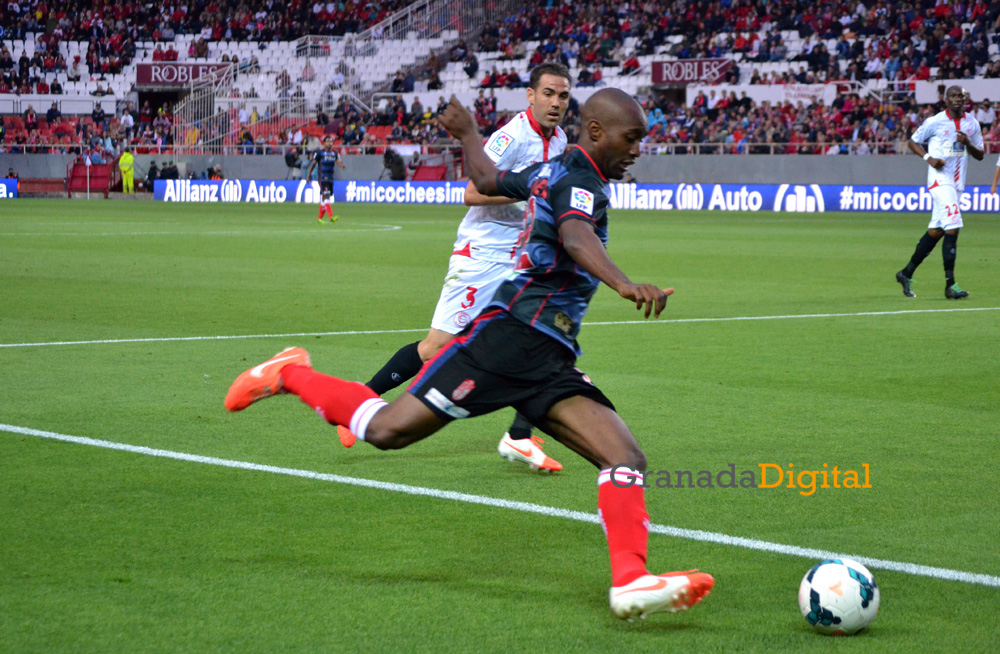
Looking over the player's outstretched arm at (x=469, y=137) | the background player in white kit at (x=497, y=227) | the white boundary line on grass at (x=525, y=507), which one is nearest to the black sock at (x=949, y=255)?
the background player in white kit at (x=497, y=227)

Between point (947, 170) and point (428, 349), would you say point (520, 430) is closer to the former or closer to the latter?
point (428, 349)

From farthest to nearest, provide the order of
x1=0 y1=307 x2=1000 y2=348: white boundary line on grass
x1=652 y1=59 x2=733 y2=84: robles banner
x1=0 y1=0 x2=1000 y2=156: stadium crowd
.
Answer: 1. x1=652 y1=59 x2=733 y2=84: robles banner
2. x1=0 y1=0 x2=1000 y2=156: stadium crowd
3. x1=0 y1=307 x2=1000 y2=348: white boundary line on grass

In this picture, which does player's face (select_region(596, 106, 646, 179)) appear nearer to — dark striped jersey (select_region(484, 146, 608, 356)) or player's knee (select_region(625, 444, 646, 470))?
dark striped jersey (select_region(484, 146, 608, 356))

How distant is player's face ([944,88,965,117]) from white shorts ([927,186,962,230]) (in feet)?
2.83

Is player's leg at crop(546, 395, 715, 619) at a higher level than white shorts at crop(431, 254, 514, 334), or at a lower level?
lower

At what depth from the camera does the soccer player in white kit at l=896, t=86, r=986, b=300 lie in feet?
45.5

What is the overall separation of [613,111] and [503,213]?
254 cm

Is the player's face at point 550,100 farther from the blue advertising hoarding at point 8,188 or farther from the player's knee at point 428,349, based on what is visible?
the blue advertising hoarding at point 8,188

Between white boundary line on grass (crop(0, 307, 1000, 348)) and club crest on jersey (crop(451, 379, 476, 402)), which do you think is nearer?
club crest on jersey (crop(451, 379, 476, 402))

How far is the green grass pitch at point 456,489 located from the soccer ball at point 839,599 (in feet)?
0.17

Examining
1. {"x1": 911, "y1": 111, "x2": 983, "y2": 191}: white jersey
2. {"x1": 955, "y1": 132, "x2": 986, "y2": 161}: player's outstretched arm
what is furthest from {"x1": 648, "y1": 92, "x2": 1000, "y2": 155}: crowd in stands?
{"x1": 955, "y1": 132, "x2": 986, "y2": 161}: player's outstretched arm

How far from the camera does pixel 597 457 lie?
4.16 meters

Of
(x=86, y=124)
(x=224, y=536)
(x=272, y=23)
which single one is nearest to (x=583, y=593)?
(x=224, y=536)

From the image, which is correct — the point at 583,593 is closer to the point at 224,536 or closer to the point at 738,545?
the point at 738,545
